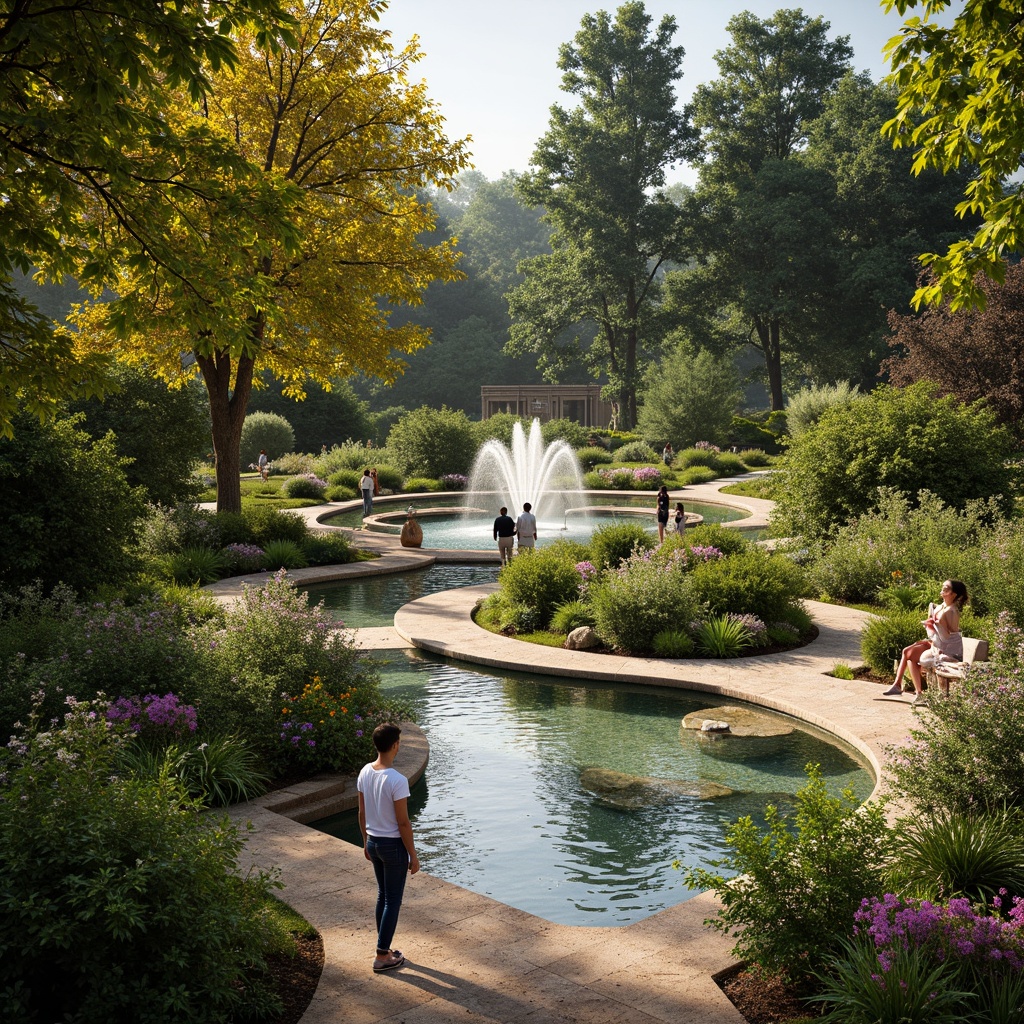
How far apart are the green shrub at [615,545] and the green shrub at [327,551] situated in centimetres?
773

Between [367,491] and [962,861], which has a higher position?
[367,491]

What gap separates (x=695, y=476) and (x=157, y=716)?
3576 centimetres

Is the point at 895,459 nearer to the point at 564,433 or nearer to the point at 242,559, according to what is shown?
the point at 242,559

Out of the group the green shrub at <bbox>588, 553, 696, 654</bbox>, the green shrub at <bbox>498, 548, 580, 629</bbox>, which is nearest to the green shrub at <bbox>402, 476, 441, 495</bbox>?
the green shrub at <bbox>498, 548, 580, 629</bbox>

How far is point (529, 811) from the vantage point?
348 inches

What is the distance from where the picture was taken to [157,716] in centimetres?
836

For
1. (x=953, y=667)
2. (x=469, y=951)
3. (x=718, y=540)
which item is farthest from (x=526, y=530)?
(x=469, y=951)

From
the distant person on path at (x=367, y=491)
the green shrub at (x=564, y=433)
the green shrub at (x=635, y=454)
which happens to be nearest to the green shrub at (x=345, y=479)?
the distant person on path at (x=367, y=491)

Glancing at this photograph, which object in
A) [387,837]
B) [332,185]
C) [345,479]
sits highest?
[332,185]

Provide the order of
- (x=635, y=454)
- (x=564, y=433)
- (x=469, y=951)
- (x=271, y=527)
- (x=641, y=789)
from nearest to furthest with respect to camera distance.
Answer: (x=469, y=951) → (x=641, y=789) → (x=271, y=527) → (x=564, y=433) → (x=635, y=454)

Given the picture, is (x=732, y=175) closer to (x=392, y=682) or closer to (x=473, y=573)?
(x=473, y=573)

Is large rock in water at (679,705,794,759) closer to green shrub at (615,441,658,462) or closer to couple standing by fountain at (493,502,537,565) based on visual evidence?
couple standing by fountain at (493,502,537,565)

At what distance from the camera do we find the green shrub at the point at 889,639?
12336 millimetres

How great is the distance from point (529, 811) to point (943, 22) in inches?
344
